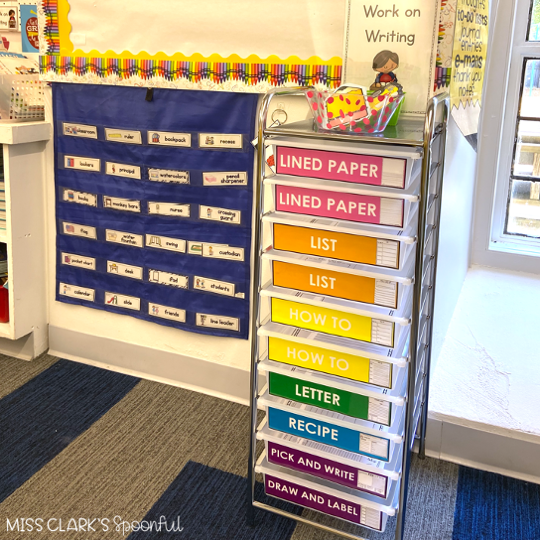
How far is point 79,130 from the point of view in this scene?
7.68 feet

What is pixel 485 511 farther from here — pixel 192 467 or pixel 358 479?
pixel 192 467

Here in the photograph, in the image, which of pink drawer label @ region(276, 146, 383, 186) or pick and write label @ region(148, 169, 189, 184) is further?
pick and write label @ region(148, 169, 189, 184)

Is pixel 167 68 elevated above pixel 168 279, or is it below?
above

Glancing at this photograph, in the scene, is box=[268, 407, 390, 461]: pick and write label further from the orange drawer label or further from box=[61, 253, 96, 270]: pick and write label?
box=[61, 253, 96, 270]: pick and write label

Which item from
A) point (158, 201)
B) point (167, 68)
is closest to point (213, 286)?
point (158, 201)

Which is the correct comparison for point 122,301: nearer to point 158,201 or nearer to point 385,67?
point 158,201

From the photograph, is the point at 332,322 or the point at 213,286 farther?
the point at 213,286

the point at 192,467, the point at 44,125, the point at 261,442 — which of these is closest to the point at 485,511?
the point at 261,442

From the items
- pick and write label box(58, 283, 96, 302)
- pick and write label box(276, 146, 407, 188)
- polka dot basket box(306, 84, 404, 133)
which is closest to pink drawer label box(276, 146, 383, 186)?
pick and write label box(276, 146, 407, 188)

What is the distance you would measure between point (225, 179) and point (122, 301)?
70cm

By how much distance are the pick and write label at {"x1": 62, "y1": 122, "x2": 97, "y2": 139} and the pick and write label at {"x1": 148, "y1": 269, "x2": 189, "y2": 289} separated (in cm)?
57

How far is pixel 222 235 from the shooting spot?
2.21m

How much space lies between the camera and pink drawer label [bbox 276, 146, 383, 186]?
1.39 metres

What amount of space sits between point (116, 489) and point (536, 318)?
69.0 inches
